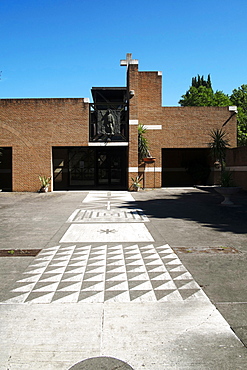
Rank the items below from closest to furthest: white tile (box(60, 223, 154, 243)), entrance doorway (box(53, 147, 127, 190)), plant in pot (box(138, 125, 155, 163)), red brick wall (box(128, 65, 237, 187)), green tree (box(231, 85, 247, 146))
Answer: white tile (box(60, 223, 154, 243)), plant in pot (box(138, 125, 155, 163)), red brick wall (box(128, 65, 237, 187)), entrance doorway (box(53, 147, 127, 190)), green tree (box(231, 85, 247, 146))

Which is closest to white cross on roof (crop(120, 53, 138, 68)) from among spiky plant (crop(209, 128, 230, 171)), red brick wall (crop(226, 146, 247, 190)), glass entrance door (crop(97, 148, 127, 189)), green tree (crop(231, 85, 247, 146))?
glass entrance door (crop(97, 148, 127, 189))

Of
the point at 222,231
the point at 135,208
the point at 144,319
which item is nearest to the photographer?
the point at 144,319

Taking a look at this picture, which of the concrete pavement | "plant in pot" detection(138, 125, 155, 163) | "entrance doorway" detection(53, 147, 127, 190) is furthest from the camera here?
"entrance doorway" detection(53, 147, 127, 190)

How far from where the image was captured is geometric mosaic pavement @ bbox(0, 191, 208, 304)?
4781 millimetres

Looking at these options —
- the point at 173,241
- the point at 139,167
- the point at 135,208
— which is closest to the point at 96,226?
the point at 173,241

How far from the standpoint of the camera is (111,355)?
3.24m

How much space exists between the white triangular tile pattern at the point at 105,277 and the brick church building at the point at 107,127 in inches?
671

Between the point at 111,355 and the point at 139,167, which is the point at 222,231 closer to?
the point at 111,355

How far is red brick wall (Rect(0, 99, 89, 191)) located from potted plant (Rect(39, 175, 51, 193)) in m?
0.64

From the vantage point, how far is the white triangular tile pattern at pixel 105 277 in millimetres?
4777

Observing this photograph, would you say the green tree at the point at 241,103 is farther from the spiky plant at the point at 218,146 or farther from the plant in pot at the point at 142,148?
the plant in pot at the point at 142,148

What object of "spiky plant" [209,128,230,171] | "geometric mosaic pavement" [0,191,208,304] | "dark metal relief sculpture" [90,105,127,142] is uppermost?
"dark metal relief sculpture" [90,105,127,142]

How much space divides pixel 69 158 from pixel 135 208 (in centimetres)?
1598

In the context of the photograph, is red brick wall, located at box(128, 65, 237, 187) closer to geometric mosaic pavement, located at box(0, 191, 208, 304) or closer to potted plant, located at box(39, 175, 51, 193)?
potted plant, located at box(39, 175, 51, 193)
